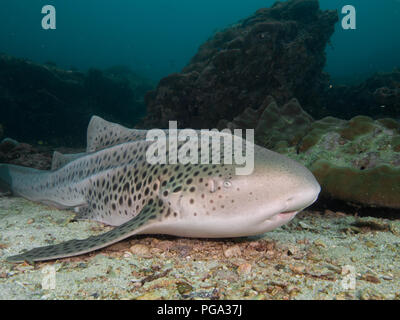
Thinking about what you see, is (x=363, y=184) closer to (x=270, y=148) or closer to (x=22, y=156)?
(x=270, y=148)

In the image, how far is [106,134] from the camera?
16.4ft

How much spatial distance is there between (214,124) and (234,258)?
9.50 meters

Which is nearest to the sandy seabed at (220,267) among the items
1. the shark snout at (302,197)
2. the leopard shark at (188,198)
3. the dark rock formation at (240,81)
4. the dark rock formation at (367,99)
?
the leopard shark at (188,198)

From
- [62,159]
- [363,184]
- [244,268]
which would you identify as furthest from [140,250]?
[62,159]

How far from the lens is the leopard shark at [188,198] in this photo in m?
2.37

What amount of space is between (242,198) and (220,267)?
0.69 m

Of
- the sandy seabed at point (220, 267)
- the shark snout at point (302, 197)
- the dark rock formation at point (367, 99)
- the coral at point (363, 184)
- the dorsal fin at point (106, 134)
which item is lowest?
the sandy seabed at point (220, 267)

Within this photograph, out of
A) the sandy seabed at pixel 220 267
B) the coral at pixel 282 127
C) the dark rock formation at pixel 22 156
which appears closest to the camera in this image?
the sandy seabed at pixel 220 267

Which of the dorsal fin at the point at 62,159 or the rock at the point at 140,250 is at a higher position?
the dorsal fin at the point at 62,159

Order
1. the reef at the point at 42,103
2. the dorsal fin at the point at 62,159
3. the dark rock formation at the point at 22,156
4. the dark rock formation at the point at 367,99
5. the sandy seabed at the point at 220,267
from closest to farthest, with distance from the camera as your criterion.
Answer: the sandy seabed at the point at 220,267 → the dorsal fin at the point at 62,159 → the dark rock formation at the point at 22,156 → the dark rock formation at the point at 367,99 → the reef at the point at 42,103

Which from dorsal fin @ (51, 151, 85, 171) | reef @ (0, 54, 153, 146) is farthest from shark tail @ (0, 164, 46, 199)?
reef @ (0, 54, 153, 146)

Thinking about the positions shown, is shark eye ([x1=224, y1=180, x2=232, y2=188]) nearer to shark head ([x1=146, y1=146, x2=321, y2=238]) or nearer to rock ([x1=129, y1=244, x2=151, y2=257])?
shark head ([x1=146, y1=146, x2=321, y2=238])

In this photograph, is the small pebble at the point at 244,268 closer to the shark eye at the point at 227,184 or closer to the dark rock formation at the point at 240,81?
the shark eye at the point at 227,184

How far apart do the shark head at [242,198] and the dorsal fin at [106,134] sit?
6.71ft
